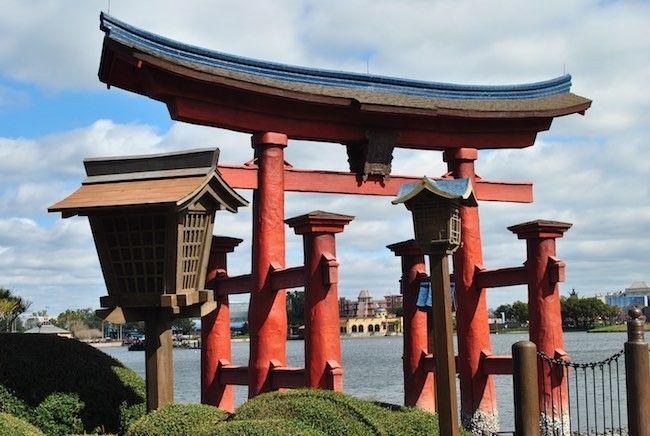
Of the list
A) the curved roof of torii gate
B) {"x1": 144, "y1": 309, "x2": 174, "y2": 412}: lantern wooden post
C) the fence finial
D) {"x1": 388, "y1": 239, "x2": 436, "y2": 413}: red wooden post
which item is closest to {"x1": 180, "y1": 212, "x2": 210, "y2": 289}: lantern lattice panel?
{"x1": 144, "y1": 309, "x2": 174, "y2": 412}: lantern wooden post

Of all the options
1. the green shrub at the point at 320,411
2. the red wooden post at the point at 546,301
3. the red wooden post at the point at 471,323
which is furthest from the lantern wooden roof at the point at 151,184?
the red wooden post at the point at 471,323

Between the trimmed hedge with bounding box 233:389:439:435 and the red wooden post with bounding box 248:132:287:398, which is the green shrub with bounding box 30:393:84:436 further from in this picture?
the trimmed hedge with bounding box 233:389:439:435

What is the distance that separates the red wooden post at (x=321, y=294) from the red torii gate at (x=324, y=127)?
1.13 ft

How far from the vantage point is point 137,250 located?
870 cm

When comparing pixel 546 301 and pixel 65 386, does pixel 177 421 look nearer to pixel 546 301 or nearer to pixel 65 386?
pixel 65 386

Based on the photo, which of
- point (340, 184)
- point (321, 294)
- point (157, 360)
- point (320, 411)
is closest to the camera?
point (320, 411)

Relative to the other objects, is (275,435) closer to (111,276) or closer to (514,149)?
(111,276)

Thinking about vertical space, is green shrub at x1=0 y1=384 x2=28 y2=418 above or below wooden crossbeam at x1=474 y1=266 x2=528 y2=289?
below

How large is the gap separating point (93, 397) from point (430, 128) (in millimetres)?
6613

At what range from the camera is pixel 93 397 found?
9.98 m

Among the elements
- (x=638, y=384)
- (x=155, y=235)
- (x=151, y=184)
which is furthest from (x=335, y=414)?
(x=151, y=184)

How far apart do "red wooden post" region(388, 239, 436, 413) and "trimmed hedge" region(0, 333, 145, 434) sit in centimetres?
455

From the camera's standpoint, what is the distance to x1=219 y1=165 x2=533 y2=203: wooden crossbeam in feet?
36.9

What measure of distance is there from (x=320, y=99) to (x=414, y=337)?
424 centimetres
